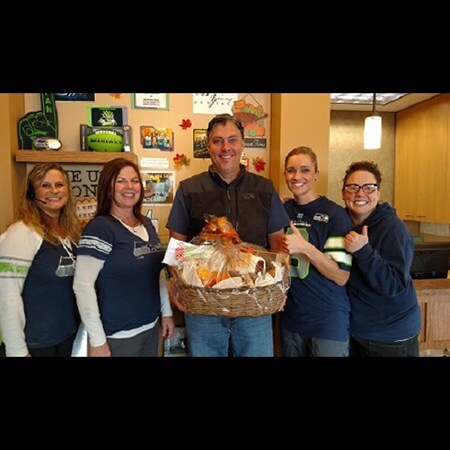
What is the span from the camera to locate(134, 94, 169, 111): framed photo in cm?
239

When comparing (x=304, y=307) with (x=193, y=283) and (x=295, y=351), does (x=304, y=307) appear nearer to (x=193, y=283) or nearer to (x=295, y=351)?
(x=295, y=351)

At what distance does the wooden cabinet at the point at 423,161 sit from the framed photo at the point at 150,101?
2.72 metres


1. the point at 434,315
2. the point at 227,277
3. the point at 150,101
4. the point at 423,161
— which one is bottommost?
the point at 434,315

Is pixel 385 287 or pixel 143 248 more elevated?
pixel 143 248

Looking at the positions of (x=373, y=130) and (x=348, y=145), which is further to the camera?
(x=348, y=145)

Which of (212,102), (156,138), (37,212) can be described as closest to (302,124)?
(212,102)

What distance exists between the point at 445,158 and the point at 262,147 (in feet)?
6.69

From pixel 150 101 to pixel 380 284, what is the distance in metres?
1.97

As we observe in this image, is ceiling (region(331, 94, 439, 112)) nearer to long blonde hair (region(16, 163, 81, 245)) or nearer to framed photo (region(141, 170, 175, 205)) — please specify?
framed photo (region(141, 170, 175, 205))

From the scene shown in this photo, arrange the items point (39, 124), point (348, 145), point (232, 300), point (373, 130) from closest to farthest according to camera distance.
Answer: point (232, 300) < point (39, 124) < point (373, 130) < point (348, 145)

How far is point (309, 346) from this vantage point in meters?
1.39

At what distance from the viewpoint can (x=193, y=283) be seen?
1049 millimetres

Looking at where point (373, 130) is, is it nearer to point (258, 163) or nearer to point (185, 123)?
point (258, 163)
